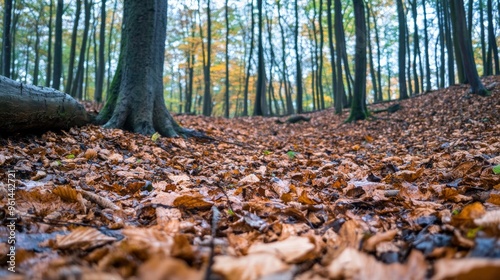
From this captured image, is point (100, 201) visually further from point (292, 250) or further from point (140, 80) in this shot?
point (140, 80)

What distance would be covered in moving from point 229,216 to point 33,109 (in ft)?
8.48

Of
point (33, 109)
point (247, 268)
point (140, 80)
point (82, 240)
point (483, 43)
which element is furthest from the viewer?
point (483, 43)

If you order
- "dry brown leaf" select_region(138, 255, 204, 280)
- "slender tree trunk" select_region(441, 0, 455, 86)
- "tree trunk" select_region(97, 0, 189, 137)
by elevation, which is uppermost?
"slender tree trunk" select_region(441, 0, 455, 86)

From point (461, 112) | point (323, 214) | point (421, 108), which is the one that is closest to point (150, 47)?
point (323, 214)

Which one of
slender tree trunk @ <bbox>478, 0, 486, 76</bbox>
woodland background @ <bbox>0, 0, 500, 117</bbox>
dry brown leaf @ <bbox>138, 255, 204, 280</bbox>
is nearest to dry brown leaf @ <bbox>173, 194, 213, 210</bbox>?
dry brown leaf @ <bbox>138, 255, 204, 280</bbox>

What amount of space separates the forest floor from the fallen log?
13cm

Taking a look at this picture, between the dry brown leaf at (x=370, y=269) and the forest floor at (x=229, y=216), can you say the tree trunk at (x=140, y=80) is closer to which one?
the forest floor at (x=229, y=216)

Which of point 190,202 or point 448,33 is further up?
point 448,33

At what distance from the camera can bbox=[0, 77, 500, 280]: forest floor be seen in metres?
0.74

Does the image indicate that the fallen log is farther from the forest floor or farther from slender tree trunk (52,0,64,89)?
slender tree trunk (52,0,64,89)

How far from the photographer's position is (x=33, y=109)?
10.0ft

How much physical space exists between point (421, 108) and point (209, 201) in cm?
913

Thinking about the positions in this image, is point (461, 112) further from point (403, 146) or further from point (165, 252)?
point (165, 252)

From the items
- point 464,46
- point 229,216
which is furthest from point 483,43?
point 229,216
